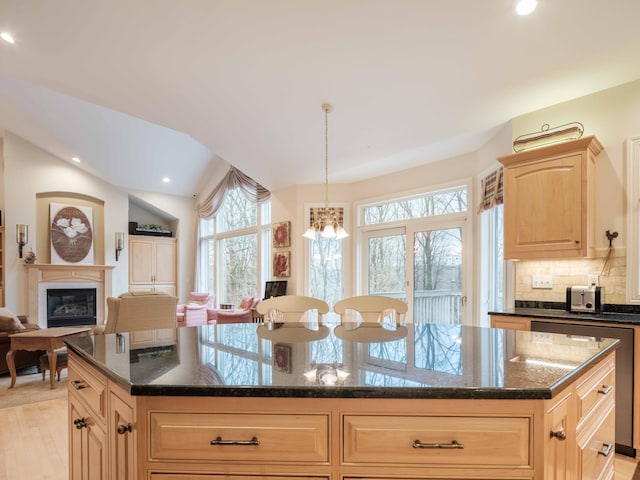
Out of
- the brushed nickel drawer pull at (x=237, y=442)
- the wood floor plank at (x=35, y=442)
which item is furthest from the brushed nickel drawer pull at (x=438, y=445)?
the wood floor plank at (x=35, y=442)

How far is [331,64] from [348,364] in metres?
2.43

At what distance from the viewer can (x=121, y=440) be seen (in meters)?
1.04

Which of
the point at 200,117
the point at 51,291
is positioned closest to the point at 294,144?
the point at 200,117

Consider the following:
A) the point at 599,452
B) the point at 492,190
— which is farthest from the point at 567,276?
the point at 599,452

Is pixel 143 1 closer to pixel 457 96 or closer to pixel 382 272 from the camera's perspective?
pixel 457 96

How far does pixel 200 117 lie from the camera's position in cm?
397

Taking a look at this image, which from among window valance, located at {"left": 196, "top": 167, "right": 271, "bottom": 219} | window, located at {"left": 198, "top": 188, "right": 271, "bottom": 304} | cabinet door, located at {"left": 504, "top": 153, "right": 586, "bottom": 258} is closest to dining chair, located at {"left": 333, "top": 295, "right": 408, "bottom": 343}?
cabinet door, located at {"left": 504, "top": 153, "right": 586, "bottom": 258}

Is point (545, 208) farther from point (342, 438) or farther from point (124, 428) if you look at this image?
point (124, 428)

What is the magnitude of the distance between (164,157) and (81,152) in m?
1.39

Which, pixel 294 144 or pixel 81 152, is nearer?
pixel 294 144

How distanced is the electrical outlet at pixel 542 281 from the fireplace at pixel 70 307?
303 inches

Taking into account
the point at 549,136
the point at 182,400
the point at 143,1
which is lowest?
the point at 182,400

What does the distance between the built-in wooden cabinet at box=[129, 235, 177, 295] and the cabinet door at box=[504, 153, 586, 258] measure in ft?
24.7

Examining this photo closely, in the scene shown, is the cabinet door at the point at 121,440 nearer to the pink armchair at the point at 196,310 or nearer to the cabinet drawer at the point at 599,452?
the cabinet drawer at the point at 599,452
